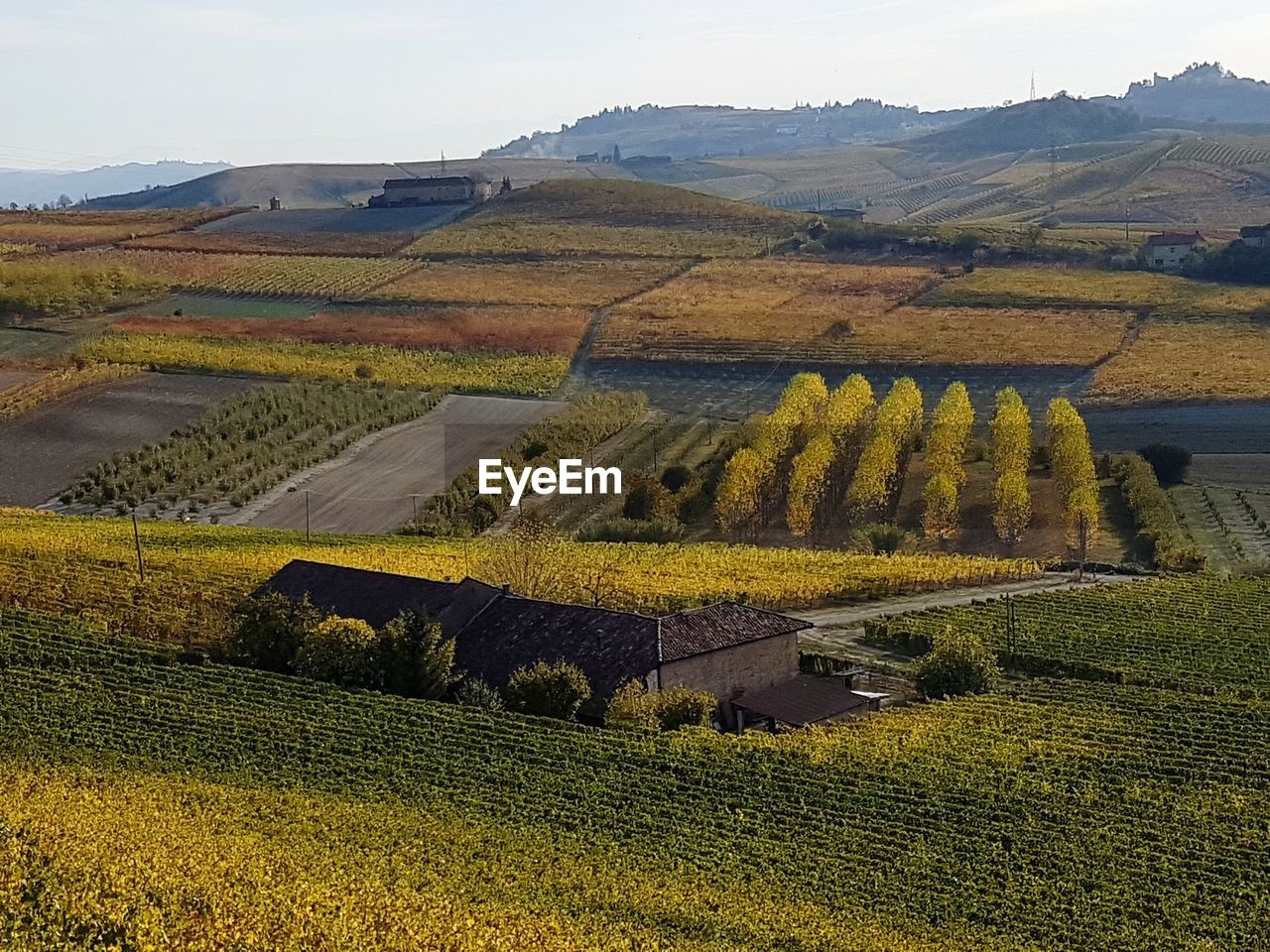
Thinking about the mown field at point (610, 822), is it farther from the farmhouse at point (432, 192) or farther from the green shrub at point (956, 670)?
the farmhouse at point (432, 192)

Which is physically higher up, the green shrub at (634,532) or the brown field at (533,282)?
the brown field at (533,282)

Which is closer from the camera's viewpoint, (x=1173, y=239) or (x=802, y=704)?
(x=802, y=704)

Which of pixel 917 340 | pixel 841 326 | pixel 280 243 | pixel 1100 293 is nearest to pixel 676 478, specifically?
pixel 917 340

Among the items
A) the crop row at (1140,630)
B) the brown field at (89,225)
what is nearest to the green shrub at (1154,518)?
the crop row at (1140,630)

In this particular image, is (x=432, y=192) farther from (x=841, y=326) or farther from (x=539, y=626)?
(x=539, y=626)

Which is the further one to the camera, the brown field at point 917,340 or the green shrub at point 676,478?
the brown field at point 917,340

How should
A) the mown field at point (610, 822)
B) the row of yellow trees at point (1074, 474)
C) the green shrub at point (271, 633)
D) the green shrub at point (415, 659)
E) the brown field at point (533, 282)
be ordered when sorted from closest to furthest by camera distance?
the mown field at point (610, 822) < the green shrub at point (415, 659) < the green shrub at point (271, 633) < the row of yellow trees at point (1074, 474) < the brown field at point (533, 282)

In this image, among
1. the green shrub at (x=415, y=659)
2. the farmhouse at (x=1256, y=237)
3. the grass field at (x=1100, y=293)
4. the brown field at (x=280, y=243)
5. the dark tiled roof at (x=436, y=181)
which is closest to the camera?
the green shrub at (x=415, y=659)
